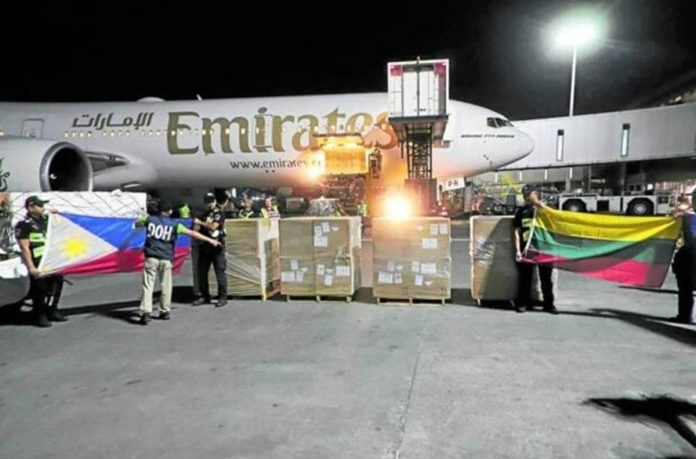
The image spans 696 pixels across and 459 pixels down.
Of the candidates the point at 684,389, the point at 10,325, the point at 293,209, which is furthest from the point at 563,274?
the point at 293,209

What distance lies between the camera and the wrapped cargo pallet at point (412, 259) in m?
7.56

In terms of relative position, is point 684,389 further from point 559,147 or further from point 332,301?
point 559,147

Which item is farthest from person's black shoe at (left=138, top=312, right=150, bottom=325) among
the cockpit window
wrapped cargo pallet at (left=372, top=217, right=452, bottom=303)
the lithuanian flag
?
the cockpit window

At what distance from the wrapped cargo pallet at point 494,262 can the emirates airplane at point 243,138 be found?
996cm

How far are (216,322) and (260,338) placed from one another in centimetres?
115

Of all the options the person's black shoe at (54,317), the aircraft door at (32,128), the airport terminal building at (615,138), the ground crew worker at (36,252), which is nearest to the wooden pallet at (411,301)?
the person's black shoe at (54,317)

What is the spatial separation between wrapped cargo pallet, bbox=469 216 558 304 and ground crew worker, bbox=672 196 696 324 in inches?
64.1

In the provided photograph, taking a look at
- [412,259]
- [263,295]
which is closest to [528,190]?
[412,259]

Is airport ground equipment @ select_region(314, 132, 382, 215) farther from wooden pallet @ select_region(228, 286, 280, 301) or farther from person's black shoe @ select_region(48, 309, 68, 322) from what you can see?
person's black shoe @ select_region(48, 309, 68, 322)

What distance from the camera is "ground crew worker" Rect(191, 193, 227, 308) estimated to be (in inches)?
309

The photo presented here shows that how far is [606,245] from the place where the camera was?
7457mm

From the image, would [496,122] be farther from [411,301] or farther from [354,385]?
[354,385]

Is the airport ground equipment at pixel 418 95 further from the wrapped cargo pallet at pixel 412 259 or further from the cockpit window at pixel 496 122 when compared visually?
the wrapped cargo pallet at pixel 412 259

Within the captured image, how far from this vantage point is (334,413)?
3.78m
